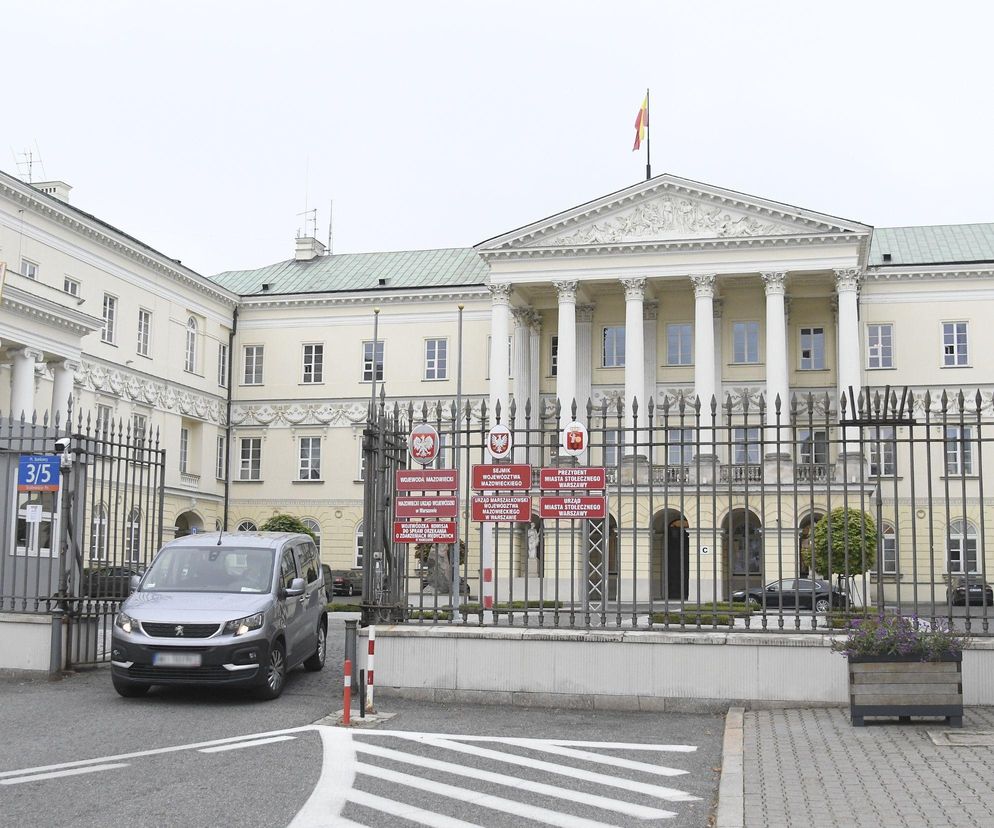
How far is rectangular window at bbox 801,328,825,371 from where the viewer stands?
170 feet

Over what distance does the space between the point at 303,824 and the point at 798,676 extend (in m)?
6.67

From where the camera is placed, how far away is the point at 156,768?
9.77 metres

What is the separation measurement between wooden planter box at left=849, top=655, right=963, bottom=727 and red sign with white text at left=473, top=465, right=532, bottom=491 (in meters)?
4.39

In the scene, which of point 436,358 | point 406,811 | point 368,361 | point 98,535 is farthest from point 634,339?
point 406,811

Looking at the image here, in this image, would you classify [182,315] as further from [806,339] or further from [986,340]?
[986,340]

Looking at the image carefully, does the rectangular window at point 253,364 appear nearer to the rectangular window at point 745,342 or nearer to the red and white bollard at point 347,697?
the rectangular window at point 745,342

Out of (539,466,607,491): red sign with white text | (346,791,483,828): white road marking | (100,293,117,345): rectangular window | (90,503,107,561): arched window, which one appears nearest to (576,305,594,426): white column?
(100,293,117,345): rectangular window

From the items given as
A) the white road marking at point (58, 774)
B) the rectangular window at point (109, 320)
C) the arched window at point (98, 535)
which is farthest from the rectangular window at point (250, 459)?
the white road marking at point (58, 774)

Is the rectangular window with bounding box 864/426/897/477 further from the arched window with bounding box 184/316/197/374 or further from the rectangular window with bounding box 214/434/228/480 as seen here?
the rectangular window with bounding box 214/434/228/480

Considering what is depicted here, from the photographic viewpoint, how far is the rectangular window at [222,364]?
180 ft

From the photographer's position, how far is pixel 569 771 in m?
9.88

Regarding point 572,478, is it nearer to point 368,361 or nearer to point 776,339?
point 776,339

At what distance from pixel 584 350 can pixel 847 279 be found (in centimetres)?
1184

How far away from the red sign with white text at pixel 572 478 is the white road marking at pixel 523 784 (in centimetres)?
414
